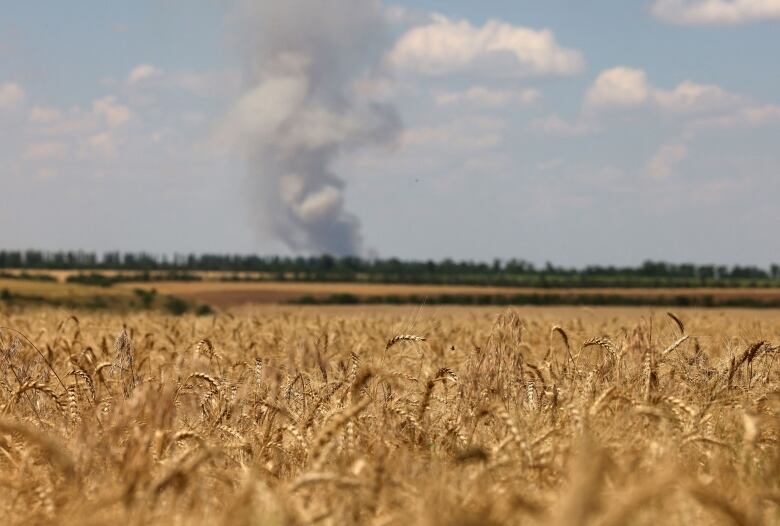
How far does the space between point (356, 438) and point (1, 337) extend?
4.02 m

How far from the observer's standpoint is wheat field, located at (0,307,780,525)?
137 inches

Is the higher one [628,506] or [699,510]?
[628,506]

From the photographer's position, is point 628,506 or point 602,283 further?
point 602,283

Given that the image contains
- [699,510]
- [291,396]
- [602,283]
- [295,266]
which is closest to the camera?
[699,510]

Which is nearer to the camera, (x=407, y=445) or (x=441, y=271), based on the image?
(x=407, y=445)

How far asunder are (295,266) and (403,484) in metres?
131

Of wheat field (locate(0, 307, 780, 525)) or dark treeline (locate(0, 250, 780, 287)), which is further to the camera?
dark treeline (locate(0, 250, 780, 287))

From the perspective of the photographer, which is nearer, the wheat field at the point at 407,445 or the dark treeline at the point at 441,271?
the wheat field at the point at 407,445

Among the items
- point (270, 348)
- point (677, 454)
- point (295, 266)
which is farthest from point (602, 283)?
point (677, 454)

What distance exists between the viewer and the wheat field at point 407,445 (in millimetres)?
3477

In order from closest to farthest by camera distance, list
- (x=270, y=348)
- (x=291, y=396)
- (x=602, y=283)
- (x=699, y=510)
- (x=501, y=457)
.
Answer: (x=699, y=510) < (x=501, y=457) < (x=291, y=396) < (x=270, y=348) < (x=602, y=283)

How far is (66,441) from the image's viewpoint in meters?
5.53

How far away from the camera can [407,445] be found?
562 centimetres

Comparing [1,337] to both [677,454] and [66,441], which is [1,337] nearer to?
[66,441]
